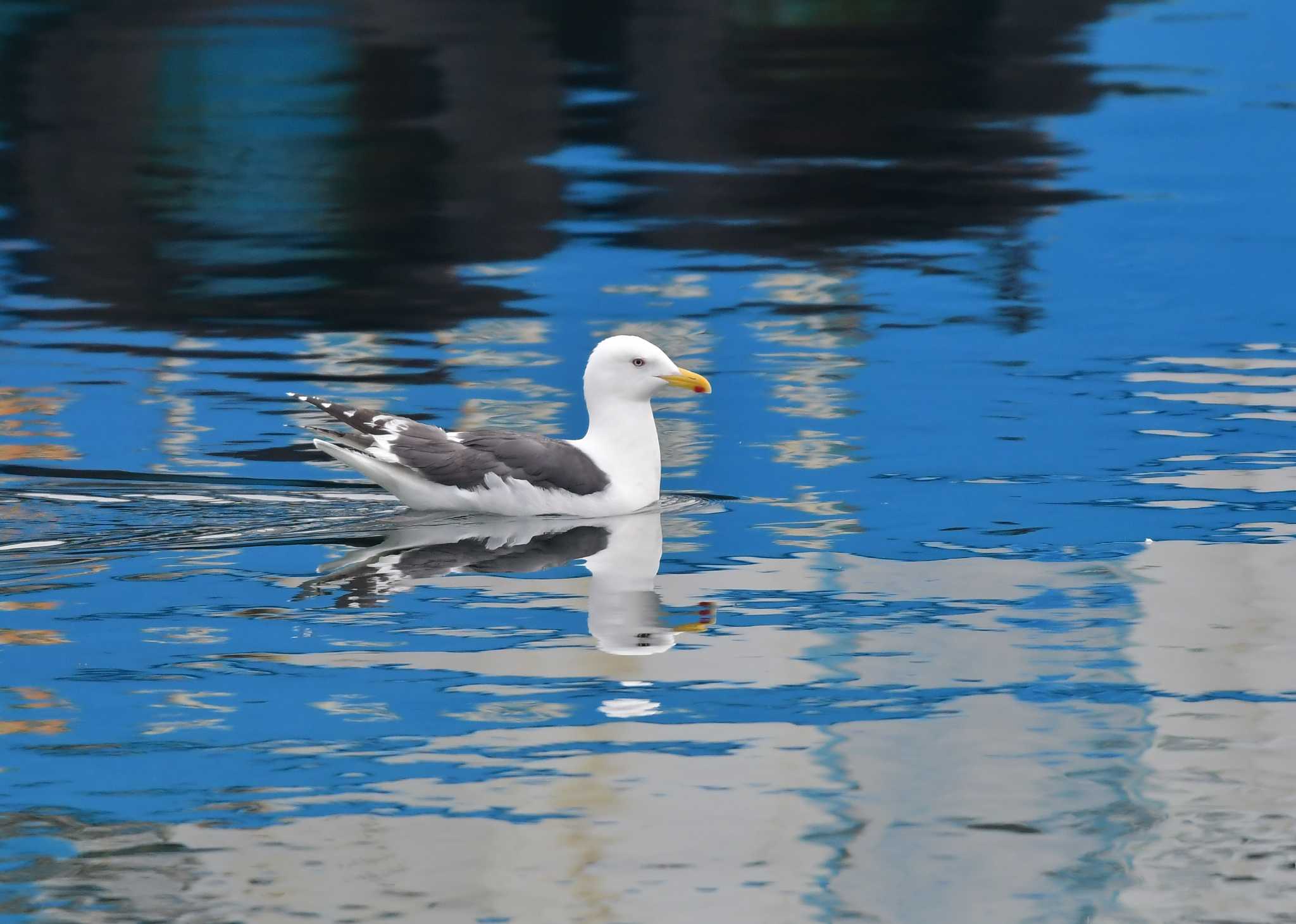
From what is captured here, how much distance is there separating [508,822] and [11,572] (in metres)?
4.00

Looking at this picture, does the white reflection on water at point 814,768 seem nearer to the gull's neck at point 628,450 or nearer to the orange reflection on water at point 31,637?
the orange reflection on water at point 31,637

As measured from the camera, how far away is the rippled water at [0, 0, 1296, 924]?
24.3 feet

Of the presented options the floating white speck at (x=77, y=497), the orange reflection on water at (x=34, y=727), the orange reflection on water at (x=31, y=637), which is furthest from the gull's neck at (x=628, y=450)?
the orange reflection on water at (x=34, y=727)

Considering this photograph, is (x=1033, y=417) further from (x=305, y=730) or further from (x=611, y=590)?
(x=305, y=730)

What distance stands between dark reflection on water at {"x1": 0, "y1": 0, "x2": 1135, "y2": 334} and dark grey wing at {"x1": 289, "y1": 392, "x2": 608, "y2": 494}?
5410mm

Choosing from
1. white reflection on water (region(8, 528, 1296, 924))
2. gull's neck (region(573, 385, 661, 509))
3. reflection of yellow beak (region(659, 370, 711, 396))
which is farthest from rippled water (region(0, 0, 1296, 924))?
reflection of yellow beak (region(659, 370, 711, 396))

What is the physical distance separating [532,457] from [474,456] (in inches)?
11.7

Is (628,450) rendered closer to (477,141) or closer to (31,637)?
(31,637)

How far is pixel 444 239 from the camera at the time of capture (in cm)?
2175

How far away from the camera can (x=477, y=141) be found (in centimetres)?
2717

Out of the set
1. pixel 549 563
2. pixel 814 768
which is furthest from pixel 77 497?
Answer: pixel 814 768

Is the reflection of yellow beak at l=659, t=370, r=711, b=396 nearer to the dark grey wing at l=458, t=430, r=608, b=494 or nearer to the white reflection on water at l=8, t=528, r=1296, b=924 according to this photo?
the dark grey wing at l=458, t=430, r=608, b=494

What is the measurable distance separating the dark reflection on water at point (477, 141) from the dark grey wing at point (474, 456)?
5.41 m

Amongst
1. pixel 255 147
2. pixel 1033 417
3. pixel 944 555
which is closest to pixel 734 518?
pixel 944 555
